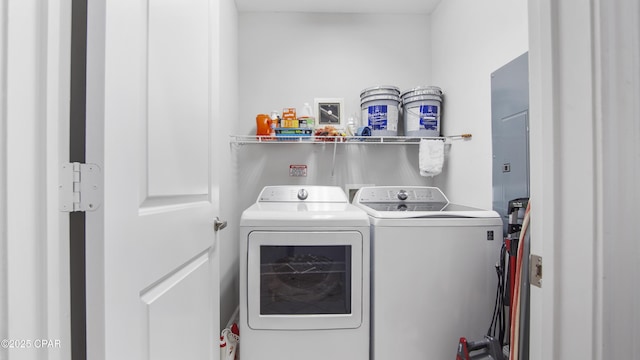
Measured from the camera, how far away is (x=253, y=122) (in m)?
2.35

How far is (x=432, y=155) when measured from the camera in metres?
2.07

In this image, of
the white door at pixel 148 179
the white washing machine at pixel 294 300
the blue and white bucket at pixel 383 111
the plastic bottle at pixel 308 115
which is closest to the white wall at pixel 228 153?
the white washing machine at pixel 294 300

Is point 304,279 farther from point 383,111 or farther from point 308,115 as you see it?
point 383,111

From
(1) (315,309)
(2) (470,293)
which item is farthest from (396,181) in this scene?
(1) (315,309)

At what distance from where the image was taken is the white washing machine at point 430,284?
1367 mm

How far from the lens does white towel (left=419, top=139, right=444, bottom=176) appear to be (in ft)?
6.76

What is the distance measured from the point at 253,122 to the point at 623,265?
2.31 m

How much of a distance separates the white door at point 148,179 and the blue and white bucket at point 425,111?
1625 millimetres

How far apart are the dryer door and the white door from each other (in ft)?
1.05

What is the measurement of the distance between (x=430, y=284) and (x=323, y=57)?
203 centimetres

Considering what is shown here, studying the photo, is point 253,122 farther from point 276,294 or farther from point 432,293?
point 432,293

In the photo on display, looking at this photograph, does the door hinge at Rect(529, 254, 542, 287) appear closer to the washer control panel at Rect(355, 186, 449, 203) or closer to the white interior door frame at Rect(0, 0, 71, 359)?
the white interior door frame at Rect(0, 0, 71, 359)

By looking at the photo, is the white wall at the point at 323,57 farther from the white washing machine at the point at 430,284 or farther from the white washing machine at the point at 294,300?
the white washing machine at the point at 430,284

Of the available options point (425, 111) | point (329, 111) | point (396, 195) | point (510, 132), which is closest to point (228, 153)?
point (329, 111)
